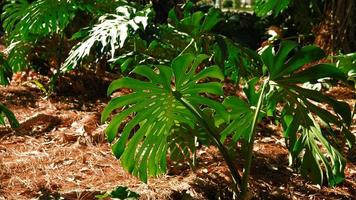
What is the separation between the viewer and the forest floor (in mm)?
2217

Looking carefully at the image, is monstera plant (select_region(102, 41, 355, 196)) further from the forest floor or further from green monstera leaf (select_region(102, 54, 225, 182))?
the forest floor

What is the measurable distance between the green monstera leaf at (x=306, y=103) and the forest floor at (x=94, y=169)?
0.62 meters

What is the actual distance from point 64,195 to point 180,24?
0.97m

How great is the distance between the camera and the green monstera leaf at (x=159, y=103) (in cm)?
160

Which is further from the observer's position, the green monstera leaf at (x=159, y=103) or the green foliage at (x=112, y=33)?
the green foliage at (x=112, y=33)

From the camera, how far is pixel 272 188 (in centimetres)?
235

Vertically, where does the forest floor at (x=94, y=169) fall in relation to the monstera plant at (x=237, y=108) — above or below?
below

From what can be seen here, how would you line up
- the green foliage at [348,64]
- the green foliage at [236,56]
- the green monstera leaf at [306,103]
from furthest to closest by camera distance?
the green foliage at [348,64] < the green foliage at [236,56] < the green monstera leaf at [306,103]

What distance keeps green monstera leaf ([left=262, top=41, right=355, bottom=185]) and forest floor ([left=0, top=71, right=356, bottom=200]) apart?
621 millimetres

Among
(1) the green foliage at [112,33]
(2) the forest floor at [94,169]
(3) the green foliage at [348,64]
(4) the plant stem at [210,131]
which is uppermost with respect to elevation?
(1) the green foliage at [112,33]

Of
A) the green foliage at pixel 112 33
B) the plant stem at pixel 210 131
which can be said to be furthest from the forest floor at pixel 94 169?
the green foliage at pixel 112 33

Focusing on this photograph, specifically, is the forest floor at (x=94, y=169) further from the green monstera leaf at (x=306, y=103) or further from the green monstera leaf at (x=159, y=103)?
the green monstera leaf at (x=306, y=103)

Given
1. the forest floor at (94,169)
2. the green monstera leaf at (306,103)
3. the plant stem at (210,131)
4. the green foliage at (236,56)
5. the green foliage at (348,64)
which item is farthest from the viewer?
the forest floor at (94,169)

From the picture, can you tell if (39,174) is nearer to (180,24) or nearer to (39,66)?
(180,24)
